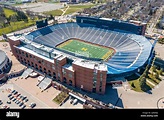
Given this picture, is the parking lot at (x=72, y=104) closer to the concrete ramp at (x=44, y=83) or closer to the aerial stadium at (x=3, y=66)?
the concrete ramp at (x=44, y=83)

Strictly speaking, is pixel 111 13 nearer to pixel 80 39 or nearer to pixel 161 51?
pixel 80 39

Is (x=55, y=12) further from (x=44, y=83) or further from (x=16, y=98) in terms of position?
(x=16, y=98)

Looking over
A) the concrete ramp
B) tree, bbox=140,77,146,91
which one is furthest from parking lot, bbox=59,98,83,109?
tree, bbox=140,77,146,91

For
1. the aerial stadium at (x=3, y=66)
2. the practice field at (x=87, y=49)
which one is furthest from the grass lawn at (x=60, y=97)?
the practice field at (x=87, y=49)

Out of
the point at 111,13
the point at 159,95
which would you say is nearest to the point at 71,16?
the point at 111,13

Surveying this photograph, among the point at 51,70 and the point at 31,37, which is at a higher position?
the point at 31,37

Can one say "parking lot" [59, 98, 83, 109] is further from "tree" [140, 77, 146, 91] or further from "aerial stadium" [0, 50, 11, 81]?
"aerial stadium" [0, 50, 11, 81]

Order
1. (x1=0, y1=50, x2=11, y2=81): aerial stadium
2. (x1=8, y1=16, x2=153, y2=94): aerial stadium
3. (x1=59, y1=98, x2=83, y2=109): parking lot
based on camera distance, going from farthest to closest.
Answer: (x1=0, y1=50, x2=11, y2=81): aerial stadium < (x1=8, y1=16, x2=153, y2=94): aerial stadium < (x1=59, y1=98, x2=83, y2=109): parking lot
